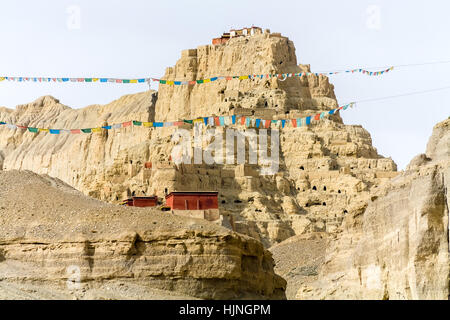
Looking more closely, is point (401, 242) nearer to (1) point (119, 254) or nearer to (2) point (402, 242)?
(2) point (402, 242)

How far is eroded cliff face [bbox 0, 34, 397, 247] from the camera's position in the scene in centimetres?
9369

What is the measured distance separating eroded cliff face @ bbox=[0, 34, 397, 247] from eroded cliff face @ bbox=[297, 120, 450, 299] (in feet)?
115

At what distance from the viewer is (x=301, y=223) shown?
94.6 metres

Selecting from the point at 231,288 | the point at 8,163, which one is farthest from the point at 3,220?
the point at 8,163

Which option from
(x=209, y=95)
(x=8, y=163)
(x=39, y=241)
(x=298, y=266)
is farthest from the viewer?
(x=8, y=163)

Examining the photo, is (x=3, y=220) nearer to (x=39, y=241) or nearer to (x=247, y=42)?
(x=39, y=241)

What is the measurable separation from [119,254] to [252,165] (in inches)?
2428

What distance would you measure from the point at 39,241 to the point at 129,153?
63.8 meters

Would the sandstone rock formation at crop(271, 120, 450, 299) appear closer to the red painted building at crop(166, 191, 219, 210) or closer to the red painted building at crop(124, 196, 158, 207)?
the red painted building at crop(166, 191, 219, 210)

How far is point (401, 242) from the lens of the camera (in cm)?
3947

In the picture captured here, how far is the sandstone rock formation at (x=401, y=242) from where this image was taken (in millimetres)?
36906

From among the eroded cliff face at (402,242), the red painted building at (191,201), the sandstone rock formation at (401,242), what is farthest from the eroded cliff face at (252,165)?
the eroded cliff face at (402,242)

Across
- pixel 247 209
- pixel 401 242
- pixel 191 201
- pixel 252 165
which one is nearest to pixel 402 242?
pixel 401 242

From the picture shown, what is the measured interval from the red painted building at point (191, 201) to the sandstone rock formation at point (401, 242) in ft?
64.4
